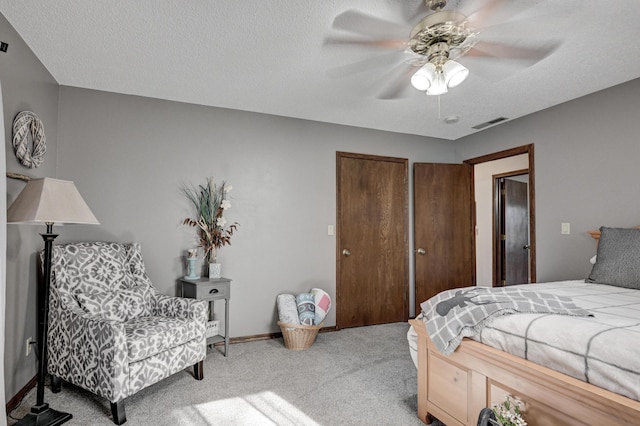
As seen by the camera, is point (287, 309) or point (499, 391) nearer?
point (499, 391)

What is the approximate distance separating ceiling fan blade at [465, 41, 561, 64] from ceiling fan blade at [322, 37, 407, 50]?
20.4 inches

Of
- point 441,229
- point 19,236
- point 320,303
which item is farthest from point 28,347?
point 441,229

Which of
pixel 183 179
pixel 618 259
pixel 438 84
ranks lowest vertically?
pixel 618 259

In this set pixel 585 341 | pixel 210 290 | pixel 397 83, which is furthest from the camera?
pixel 210 290

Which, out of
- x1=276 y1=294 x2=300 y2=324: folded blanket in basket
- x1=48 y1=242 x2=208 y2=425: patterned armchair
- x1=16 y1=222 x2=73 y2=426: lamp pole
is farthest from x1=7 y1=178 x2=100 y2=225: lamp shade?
x1=276 y1=294 x2=300 y2=324: folded blanket in basket

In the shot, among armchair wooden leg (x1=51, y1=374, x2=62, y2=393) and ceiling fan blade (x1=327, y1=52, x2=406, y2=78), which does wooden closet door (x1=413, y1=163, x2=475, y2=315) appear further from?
armchair wooden leg (x1=51, y1=374, x2=62, y2=393)

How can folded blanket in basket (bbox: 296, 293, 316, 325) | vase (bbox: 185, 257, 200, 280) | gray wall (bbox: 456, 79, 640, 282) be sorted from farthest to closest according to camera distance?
1. folded blanket in basket (bbox: 296, 293, 316, 325)
2. vase (bbox: 185, 257, 200, 280)
3. gray wall (bbox: 456, 79, 640, 282)

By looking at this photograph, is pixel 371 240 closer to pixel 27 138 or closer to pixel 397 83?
pixel 397 83

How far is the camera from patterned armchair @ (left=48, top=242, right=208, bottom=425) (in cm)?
207

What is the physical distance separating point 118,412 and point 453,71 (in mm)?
2718

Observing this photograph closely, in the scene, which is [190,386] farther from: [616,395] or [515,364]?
[616,395]

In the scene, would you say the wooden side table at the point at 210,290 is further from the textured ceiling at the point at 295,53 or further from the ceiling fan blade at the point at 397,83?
the ceiling fan blade at the point at 397,83

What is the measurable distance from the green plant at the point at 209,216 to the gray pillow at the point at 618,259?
9.86 feet

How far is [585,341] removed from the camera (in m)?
1.33
